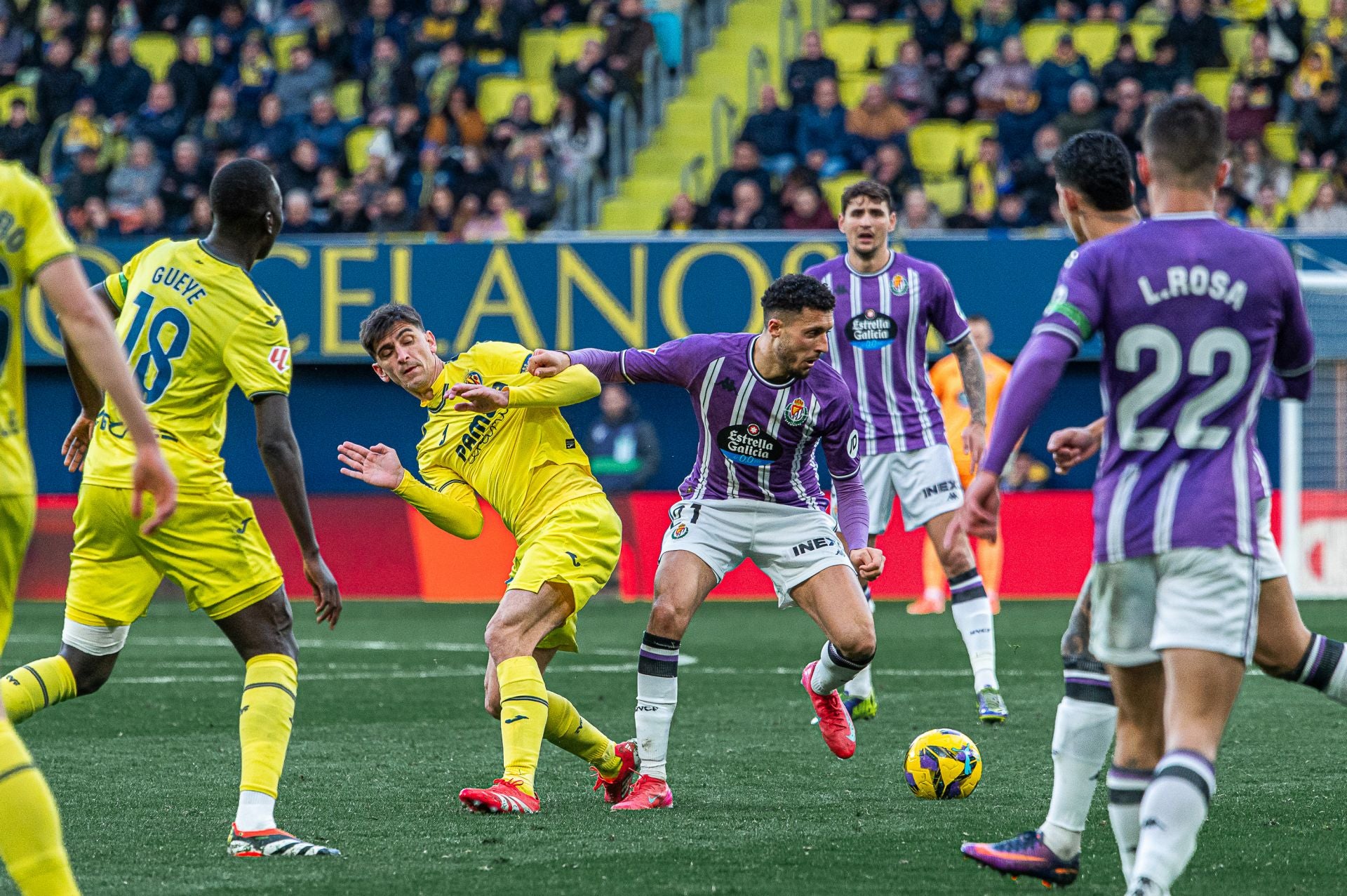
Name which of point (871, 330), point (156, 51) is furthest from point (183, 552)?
point (156, 51)

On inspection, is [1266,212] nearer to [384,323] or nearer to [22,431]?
[384,323]

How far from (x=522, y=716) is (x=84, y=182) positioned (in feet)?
49.1

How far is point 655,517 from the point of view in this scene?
1577 cm

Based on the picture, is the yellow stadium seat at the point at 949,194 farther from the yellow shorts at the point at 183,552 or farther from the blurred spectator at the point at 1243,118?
the yellow shorts at the point at 183,552

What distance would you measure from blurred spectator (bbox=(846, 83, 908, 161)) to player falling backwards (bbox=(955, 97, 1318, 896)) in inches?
572

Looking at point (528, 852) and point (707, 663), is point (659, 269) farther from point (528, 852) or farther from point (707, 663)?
point (528, 852)

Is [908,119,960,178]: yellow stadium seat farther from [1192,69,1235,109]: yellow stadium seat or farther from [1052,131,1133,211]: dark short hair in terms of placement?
[1052,131,1133,211]: dark short hair

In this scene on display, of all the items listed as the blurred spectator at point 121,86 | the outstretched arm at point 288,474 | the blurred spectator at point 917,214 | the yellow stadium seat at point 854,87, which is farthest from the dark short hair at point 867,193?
the blurred spectator at point 121,86

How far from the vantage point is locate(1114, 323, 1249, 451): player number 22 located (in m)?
4.24

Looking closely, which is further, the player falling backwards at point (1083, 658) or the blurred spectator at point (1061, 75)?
the blurred spectator at point (1061, 75)

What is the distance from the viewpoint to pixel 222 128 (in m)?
19.9

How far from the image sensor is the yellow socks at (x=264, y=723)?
537cm

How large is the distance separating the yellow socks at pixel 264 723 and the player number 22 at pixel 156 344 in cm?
90

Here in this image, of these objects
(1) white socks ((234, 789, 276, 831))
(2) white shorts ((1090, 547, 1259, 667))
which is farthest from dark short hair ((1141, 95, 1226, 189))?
(1) white socks ((234, 789, 276, 831))
